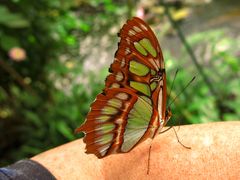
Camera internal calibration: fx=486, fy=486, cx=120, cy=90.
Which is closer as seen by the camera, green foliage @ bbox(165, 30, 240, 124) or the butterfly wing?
the butterfly wing

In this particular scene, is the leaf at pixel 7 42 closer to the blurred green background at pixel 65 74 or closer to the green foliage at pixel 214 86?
the blurred green background at pixel 65 74

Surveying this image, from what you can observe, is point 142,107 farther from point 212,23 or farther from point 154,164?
point 212,23

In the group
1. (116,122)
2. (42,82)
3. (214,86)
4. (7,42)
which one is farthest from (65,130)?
(116,122)

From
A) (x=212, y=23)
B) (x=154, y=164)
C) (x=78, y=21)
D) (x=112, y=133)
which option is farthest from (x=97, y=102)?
(x=212, y=23)

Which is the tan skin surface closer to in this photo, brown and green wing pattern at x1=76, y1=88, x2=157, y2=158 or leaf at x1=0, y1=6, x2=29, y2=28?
brown and green wing pattern at x1=76, y1=88, x2=157, y2=158

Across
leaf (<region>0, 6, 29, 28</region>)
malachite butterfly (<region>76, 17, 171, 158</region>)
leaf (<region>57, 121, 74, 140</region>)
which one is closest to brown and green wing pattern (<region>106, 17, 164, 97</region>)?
malachite butterfly (<region>76, 17, 171, 158</region>)
